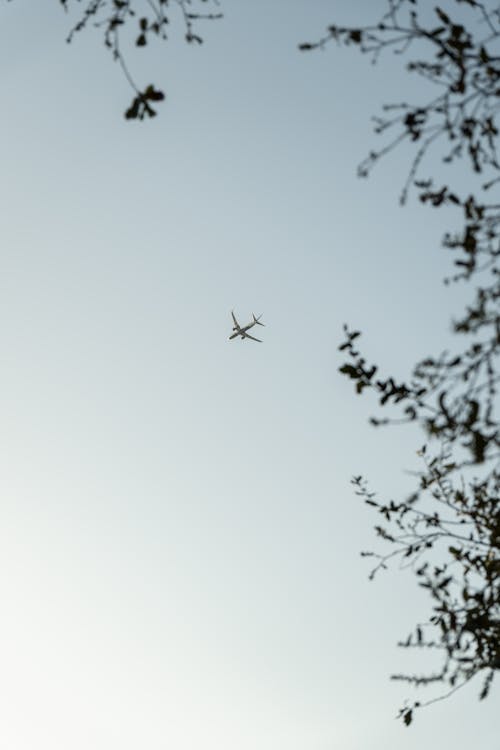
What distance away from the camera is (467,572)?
17.0 ft

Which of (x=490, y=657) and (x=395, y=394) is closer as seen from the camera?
(x=395, y=394)

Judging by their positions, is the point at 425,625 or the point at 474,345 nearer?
the point at 474,345

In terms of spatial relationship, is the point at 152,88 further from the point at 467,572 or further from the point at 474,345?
the point at 467,572

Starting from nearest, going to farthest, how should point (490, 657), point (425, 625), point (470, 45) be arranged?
point (470, 45) → point (490, 657) → point (425, 625)

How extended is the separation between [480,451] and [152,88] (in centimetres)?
296

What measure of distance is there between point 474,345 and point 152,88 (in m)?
2.53

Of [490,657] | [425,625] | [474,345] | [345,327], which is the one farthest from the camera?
[425,625]

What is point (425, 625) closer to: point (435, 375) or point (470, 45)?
point (435, 375)

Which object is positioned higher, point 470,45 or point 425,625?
point 470,45

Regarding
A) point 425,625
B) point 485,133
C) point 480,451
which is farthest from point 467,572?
point 485,133

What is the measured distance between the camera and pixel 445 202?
12.6 ft

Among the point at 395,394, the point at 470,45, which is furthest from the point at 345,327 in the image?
the point at 470,45

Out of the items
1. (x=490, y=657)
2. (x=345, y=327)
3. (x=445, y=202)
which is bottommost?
(x=490, y=657)

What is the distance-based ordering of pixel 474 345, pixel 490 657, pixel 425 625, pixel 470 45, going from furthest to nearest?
1. pixel 425 625
2. pixel 490 657
3. pixel 474 345
4. pixel 470 45
